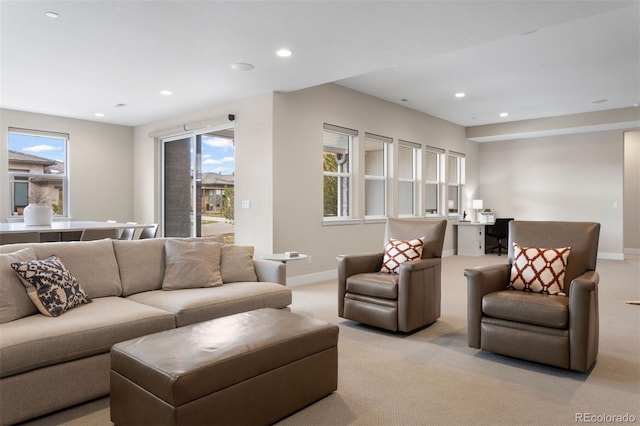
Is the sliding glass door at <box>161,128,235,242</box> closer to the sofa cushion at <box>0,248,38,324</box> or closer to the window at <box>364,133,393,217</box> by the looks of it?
the window at <box>364,133,393,217</box>

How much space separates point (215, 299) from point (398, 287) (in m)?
1.49

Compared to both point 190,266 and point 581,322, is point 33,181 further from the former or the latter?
point 581,322

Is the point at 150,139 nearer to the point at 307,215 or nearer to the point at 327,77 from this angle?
the point at 307,215

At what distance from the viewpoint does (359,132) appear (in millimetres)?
6652

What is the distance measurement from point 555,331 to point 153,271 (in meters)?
2.95

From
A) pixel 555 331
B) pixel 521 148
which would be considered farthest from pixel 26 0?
pixel 521 148

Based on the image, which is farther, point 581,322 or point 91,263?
point 91,263

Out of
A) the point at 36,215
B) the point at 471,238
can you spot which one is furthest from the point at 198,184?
the point at 471,238

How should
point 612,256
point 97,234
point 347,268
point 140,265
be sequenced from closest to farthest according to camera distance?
point 140,265, point 347,268, point 97,234, point 612,256

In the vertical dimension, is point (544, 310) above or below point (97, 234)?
below

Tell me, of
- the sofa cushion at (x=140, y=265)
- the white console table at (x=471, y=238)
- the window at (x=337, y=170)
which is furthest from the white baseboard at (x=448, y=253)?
the sofa cushion at (x=140, y=265)

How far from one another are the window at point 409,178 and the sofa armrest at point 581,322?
5348 mm

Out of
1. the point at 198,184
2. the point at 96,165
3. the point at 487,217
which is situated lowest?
the point at 487,217

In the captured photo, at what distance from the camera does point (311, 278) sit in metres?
5.88
